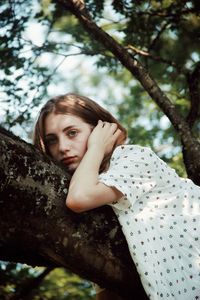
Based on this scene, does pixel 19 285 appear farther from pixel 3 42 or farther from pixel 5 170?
pixel 5 170

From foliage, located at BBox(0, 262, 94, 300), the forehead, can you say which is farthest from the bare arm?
foliage, located at BBox(0, 262, 94, 300)

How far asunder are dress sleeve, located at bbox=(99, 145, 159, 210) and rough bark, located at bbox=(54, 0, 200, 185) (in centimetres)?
83

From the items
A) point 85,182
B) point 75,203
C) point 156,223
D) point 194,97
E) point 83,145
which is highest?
point 194,97

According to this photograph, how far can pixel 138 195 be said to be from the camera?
7.03 ft

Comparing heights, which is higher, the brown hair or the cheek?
the brown hair

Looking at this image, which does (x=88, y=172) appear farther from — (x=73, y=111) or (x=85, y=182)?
(x=73, y=111)

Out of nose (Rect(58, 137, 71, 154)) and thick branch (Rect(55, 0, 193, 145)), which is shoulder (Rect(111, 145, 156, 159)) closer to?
nose (Rect(58, 137, 71, 154))

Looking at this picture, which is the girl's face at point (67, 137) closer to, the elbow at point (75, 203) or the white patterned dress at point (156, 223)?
the white patterned dress at point (156, 223)

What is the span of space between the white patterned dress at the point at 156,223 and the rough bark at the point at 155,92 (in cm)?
74

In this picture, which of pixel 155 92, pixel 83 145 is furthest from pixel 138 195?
pixel 155 92

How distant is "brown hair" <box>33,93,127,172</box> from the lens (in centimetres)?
266

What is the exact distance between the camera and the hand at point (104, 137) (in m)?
2.35

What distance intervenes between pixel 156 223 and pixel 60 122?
89 cm

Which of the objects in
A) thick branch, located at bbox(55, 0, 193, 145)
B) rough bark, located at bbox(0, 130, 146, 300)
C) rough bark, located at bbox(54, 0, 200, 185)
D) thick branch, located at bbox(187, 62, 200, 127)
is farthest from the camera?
thick branch, located at bbox(187, 62, 200, 127)
